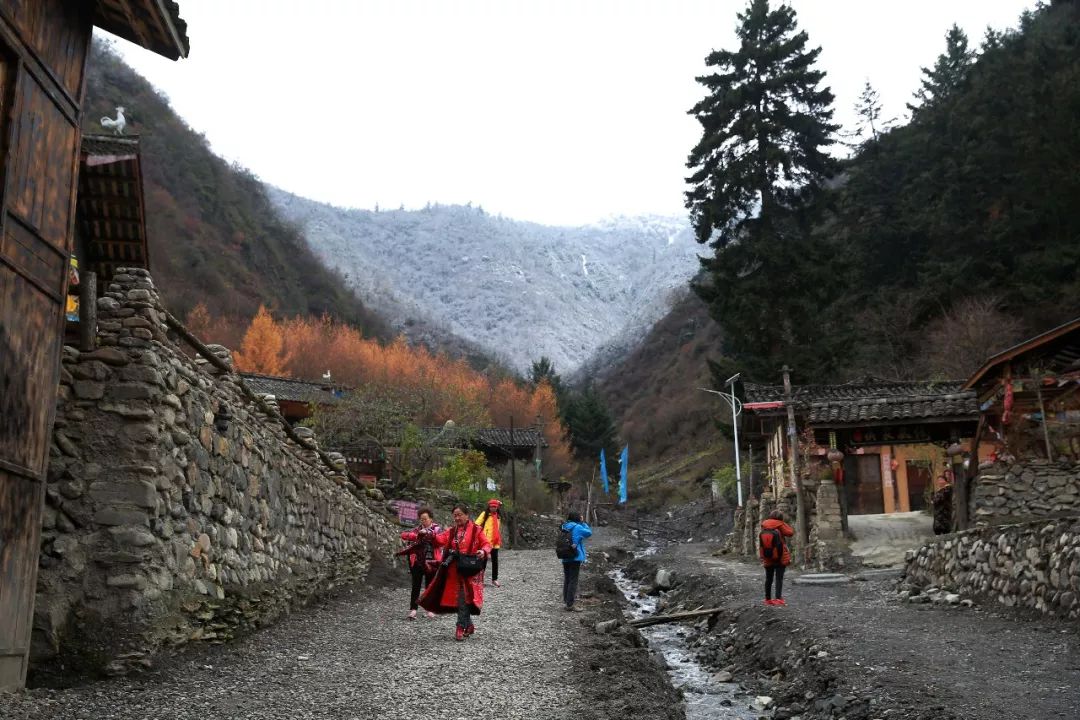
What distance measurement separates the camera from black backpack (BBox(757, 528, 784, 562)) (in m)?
14.2

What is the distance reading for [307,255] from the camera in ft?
309

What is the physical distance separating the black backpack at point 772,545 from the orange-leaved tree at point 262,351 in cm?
4517

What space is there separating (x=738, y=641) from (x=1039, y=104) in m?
32.0

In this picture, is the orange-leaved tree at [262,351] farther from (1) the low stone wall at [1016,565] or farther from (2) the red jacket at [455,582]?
(1) the low stone wall at [1016,565]

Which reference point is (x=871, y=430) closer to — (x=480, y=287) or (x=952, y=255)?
(x=952, y=255)

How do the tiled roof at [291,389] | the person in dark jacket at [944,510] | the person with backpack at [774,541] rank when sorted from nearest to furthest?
the person with backpack at [774,541] → the person in dark jacket at [944,510] → the tiled roof at [291,389]

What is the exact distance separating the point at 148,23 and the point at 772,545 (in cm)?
1152

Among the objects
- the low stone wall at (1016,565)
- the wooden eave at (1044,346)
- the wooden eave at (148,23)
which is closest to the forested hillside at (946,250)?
the wooden eave at (1044,346)

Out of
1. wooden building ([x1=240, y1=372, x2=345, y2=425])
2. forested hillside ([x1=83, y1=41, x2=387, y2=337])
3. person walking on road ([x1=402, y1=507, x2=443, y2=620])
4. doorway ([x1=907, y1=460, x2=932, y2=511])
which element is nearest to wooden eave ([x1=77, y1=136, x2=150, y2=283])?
person walking on road ([x1=402, y1=507, x2=443, y2=620])

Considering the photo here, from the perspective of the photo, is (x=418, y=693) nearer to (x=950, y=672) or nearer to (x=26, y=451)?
(x=26, y=451)

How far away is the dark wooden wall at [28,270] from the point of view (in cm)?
610

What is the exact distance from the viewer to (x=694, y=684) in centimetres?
1151

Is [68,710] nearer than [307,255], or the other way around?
[68,710]

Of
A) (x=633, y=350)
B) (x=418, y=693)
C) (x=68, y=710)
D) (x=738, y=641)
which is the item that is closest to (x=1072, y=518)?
(x=738, y=641)
